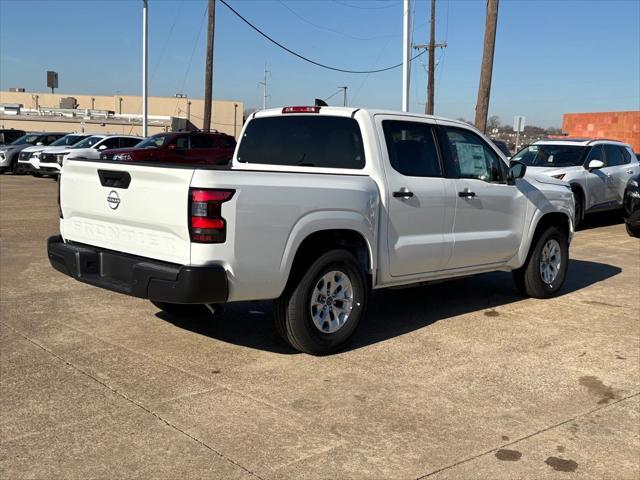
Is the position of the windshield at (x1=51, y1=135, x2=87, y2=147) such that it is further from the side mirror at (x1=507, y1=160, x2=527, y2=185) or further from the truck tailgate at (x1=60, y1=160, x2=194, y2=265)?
the side mirror at (x1=507, y1=160, x2=527, y2=185)

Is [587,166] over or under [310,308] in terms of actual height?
over

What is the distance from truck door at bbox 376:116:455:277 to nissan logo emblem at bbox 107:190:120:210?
2161 millimetres

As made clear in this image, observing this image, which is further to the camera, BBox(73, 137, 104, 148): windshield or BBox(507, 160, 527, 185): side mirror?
BBox(73, 137, 104, 148): windshield

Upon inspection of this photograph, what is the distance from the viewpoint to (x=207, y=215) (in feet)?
14.7

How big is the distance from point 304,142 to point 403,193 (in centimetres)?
103

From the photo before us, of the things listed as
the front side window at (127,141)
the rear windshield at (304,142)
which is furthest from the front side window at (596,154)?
the front side window at (127,141)

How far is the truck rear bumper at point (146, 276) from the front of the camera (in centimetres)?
452

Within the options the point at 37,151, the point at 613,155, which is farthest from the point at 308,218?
the point at 37,151

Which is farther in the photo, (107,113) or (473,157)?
(107,113)

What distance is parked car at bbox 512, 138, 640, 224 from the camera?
13578 millimetres

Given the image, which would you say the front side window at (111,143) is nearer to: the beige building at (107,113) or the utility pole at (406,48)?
the utility pole at (406,48)

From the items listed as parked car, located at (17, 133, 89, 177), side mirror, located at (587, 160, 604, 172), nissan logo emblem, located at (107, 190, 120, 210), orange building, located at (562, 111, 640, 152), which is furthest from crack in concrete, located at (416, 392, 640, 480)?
orange building, located at (562, 111, 640, 152)

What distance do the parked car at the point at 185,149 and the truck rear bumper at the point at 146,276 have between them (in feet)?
44.0

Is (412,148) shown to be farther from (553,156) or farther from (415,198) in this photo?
(553,156)
